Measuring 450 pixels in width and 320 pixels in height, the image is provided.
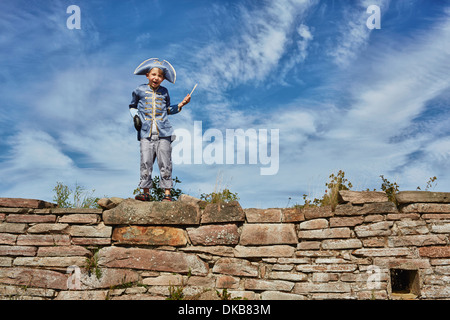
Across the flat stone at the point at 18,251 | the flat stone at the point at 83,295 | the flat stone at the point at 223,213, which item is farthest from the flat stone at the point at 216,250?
the flat stone at the point at 18,251

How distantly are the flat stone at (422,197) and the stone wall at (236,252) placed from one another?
0.05 feet

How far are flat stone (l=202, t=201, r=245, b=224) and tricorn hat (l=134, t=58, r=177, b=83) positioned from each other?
2.36 metres

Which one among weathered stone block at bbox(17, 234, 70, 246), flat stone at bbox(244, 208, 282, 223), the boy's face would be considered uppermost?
the boy's face

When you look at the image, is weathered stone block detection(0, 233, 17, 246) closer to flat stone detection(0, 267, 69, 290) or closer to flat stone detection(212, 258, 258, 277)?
flat stone detection(0, 267, 69, 290)

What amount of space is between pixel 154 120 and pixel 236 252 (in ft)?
8.10

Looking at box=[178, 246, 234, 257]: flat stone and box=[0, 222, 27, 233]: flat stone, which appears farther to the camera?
box=[0, 222, 27, 233]: flat stone

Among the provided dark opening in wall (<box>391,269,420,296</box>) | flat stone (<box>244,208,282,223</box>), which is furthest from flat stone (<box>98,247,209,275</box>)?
dark opening in wall (<box>391,269,420,296</box>)

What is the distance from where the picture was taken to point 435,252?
4715 millimetres

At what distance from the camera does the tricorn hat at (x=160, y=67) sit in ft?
19.2

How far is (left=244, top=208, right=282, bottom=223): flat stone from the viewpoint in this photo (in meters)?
4.97

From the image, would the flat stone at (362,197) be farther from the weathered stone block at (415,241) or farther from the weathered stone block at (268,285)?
the weathered stone block at (268,285)

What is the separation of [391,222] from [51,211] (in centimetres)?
501
